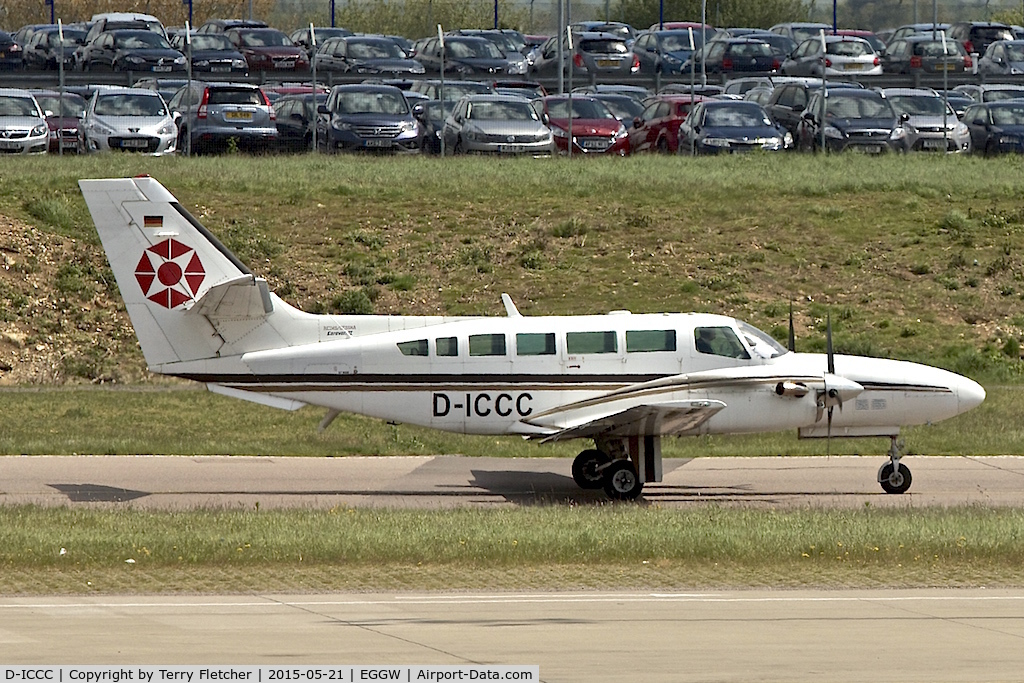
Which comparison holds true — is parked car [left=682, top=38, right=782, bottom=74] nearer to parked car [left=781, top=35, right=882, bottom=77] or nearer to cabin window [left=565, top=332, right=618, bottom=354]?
parked car [left=781, top=35, right=882, bottom=77]

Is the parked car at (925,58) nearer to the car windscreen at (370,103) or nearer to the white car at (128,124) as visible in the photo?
the car windscreen at (370,103)

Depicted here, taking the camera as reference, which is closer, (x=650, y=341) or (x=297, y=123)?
(x=650, y=341)

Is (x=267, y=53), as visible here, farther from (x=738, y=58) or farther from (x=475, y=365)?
(x=475, y=365)

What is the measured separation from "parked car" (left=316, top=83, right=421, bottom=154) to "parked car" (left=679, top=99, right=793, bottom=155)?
6441 millimetres

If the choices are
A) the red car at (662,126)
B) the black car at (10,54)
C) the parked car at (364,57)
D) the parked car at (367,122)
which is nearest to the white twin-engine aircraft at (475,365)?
the parked car at (367,122)

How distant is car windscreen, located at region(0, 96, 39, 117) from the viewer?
36188 millimetres

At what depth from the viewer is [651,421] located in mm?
18578

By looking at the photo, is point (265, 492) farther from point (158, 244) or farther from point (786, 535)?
point (786, 535)

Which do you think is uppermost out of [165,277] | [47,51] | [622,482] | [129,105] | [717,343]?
[47,51]

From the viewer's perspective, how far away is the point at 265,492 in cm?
1908

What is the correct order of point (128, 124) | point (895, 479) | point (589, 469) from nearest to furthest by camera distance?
point (895, 479) < point (589, 469) < point (128, 124)

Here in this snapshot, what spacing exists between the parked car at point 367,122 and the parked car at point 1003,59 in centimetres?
2266

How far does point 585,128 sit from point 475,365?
20.4m
